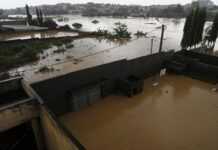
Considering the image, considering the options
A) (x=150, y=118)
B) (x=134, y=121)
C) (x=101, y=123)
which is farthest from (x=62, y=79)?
(x=150, y=118)

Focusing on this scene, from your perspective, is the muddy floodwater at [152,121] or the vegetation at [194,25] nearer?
the muddy floodwater at [152,121]

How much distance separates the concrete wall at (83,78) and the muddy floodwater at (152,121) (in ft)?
2.54

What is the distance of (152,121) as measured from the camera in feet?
17.8

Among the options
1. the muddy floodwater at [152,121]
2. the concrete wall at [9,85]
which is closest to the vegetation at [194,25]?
the muddy floodwater at [152,121]

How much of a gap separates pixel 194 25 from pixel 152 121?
1124 cm

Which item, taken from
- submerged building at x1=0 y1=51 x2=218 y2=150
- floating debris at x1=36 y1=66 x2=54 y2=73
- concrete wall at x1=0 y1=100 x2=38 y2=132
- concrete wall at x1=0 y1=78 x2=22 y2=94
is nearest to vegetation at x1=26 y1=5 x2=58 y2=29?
floating debris at x1=36 y1=66 x2=54 y2=73

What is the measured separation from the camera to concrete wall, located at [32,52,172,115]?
5.24 meters

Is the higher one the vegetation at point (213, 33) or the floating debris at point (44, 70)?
the vegetation at point (213, 33)

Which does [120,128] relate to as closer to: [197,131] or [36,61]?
[197,131]

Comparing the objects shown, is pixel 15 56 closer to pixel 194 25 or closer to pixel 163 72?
pixel 163 72

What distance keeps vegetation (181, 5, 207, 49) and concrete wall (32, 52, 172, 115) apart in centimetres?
598

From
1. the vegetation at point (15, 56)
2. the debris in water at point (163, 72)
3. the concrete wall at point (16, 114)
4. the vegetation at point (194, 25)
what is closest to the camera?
the concrete wall at point (16, 114)

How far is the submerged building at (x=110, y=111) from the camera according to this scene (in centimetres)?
378

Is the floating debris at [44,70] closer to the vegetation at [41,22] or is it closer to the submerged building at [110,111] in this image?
the submerged building at [110,111]
